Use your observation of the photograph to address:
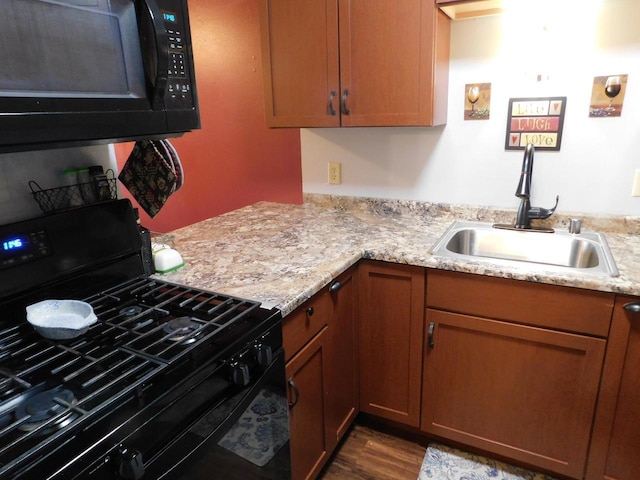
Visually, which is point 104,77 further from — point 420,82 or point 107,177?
point 420,82

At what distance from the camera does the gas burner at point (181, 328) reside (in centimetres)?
100

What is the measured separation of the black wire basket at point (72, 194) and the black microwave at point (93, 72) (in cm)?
39

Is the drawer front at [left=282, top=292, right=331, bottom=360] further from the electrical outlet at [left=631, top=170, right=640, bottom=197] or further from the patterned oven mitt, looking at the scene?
the electrical outlet at [left=631, top=170, right=640, bottom=197]

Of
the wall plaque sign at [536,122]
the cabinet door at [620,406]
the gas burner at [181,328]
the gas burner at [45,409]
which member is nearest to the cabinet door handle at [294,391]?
the gas burner at [181,328]

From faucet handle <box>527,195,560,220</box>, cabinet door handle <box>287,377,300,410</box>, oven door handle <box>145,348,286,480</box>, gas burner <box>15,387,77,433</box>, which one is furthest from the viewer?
faucet handle <box>527,195,560,220</box>

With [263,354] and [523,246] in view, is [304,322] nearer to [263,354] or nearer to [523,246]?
[263,354]

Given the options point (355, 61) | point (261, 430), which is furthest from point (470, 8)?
point (261, 430)

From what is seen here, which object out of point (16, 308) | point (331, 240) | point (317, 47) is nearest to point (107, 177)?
point (16, 308)

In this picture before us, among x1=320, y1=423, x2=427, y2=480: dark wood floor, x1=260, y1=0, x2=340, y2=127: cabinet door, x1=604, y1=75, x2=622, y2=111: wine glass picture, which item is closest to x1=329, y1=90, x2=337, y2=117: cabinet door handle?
x1=260, y1=0, x2=340, y2=127: cabinet door

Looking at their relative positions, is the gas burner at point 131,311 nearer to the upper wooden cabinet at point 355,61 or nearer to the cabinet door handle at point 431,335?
the cabinet door handle at point 431,335

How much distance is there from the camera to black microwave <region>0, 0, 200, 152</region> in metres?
0.79

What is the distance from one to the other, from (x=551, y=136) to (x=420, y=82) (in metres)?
0.60

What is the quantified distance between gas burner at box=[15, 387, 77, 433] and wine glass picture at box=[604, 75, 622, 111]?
1.97 m

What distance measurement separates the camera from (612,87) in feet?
5.52
